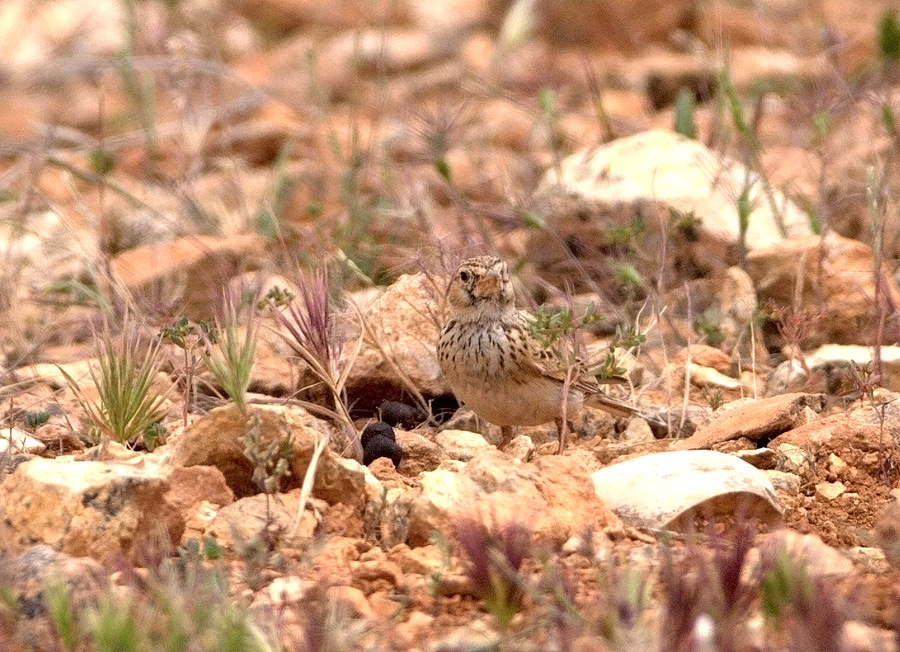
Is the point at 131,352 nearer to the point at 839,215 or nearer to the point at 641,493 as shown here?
the point at 641,493

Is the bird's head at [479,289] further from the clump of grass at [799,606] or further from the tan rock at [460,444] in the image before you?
the clump of grass at [799,606]

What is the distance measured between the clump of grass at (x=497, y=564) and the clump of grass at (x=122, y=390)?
4.52 feet

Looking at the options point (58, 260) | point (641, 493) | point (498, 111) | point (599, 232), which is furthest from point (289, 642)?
point (498, 111)

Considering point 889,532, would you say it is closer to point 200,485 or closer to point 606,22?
point 200,485

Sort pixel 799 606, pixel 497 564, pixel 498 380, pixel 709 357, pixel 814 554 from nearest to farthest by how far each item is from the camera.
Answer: pixel 799 606 < pixel 497 564 < pixel 814 554 < pixel 498 380 < pixel 709 357

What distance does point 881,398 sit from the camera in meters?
4.68

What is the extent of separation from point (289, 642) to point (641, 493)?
109 centimetres

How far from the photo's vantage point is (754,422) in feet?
14.5

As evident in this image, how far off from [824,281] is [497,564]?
9.45 feet

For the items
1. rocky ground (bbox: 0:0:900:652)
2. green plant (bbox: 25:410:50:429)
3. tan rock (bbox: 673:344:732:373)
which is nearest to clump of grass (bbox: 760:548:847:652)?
rocky ground (bbox: 0:0:900:652)

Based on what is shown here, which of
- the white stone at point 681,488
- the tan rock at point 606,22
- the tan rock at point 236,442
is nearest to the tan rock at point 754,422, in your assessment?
the white stone at point 681,488

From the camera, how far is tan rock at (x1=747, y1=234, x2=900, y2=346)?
5.49 metres

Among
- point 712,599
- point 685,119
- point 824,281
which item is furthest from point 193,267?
point 712,599

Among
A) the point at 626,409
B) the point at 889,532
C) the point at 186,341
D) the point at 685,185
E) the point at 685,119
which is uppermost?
the point at 685,119
